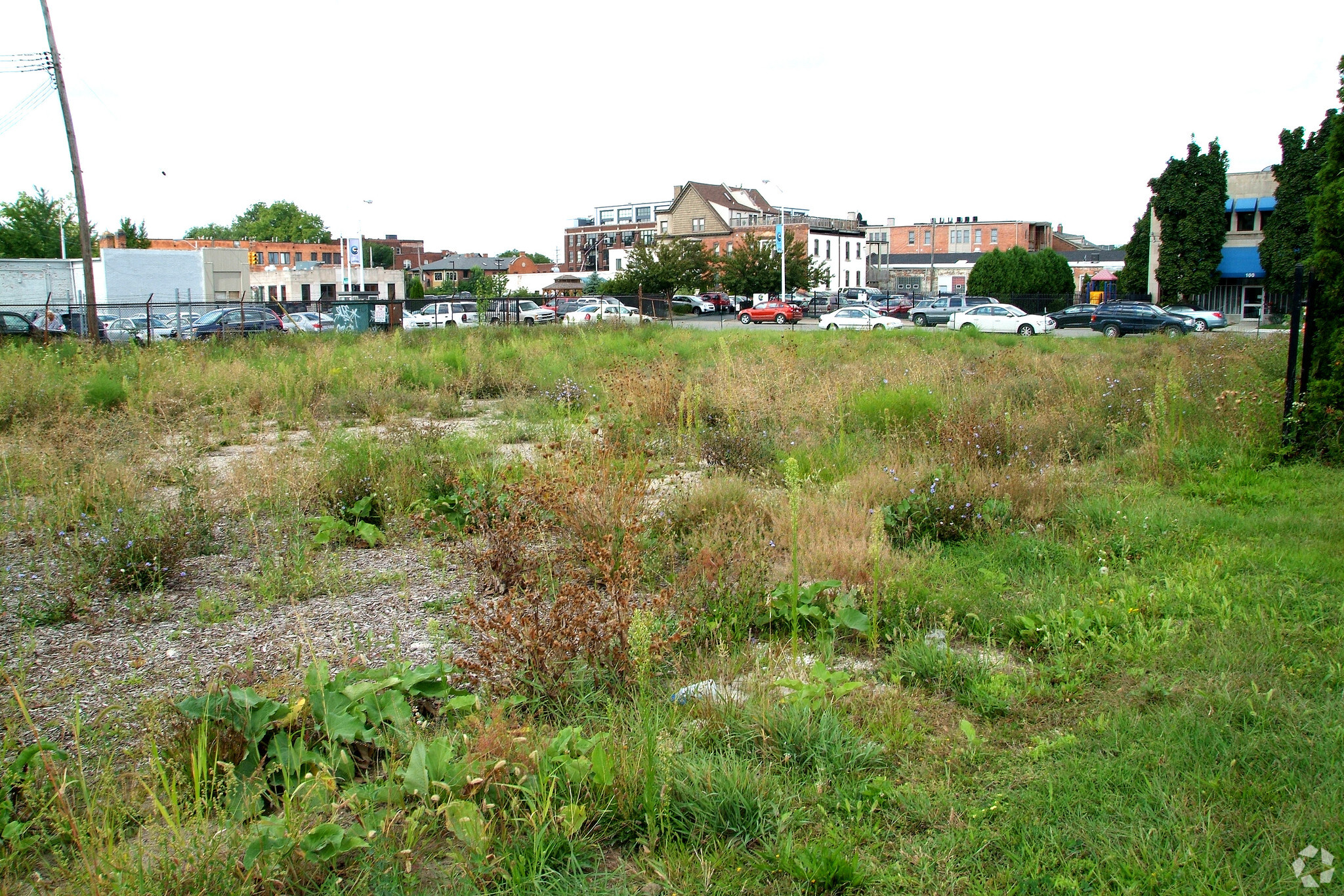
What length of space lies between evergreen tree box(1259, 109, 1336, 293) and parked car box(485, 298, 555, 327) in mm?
35232

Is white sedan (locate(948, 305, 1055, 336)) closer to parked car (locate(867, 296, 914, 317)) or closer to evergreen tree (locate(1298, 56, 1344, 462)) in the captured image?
parked car (locate(867, 296, 914, 317))

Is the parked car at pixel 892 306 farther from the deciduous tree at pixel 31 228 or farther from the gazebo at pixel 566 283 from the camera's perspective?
the deciduous tree at pixel 31 228

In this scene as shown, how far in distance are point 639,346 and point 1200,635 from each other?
16.5m

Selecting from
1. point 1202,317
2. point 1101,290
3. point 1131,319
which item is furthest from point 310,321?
point 1101,290

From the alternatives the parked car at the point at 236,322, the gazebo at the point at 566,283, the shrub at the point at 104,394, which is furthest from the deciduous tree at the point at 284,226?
the shrub at the point at 104,394

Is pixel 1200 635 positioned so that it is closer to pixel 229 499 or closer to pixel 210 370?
pixel 229 499

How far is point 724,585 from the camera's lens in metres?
5.07

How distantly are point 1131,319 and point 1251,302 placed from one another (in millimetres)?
19556

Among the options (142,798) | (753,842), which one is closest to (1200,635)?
(753,842)

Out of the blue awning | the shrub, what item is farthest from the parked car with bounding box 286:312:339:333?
the blue awning

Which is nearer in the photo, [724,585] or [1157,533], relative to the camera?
[724,585]

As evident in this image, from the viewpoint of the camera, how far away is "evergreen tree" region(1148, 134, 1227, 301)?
4856cm

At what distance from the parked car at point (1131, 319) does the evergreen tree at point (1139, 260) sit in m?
16.7

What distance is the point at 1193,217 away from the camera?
48.6 metres
